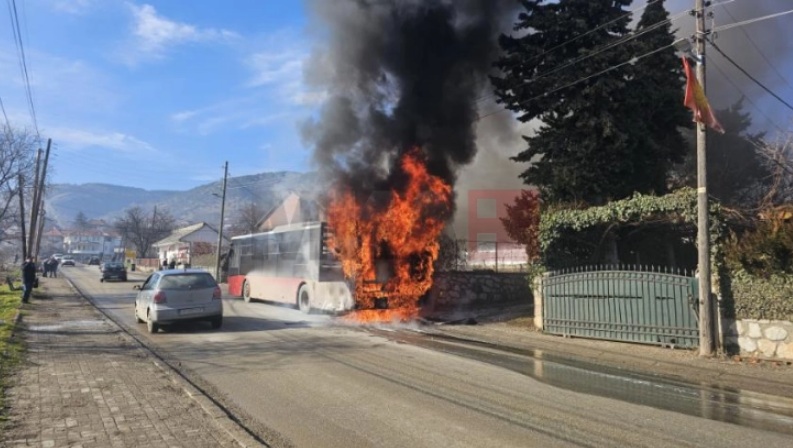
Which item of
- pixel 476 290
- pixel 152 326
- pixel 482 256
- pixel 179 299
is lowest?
pixel 152 326

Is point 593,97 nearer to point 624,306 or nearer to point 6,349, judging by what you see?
point 624,306

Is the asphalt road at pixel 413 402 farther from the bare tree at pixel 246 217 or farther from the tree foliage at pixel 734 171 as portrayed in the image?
the bare tree at pixel 246 217

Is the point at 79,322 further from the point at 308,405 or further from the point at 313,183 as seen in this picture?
the point at 308,405

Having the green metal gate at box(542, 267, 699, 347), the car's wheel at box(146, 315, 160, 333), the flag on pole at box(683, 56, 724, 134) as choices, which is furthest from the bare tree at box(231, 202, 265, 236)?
the flag on pole at box(683, 56, 724, 134)

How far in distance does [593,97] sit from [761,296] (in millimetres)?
6895

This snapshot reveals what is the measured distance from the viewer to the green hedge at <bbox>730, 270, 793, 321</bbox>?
8.94 m

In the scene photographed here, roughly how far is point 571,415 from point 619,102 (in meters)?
10.9

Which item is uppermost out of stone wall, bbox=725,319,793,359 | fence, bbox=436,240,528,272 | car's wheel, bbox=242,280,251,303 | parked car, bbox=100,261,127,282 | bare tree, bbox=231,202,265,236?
bare tree, bbox=231,202,265,236

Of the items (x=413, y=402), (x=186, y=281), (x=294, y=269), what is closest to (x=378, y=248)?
(x=294, y=269)

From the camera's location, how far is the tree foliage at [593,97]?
1440cm

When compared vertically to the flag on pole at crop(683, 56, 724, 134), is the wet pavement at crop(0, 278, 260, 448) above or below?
below

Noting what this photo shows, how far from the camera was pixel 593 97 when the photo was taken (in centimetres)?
1441

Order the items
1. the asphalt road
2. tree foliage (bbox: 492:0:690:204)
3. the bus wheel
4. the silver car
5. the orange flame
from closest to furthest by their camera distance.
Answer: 1. the asphalt road
2. the silver car
3. tree foliage (bbox: 492:0:690:204)
4. the orange flame
5. the bus wheel

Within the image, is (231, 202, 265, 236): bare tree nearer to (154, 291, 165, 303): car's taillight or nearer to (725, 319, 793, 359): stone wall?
(154, 291, 165, 303): car's taillight
